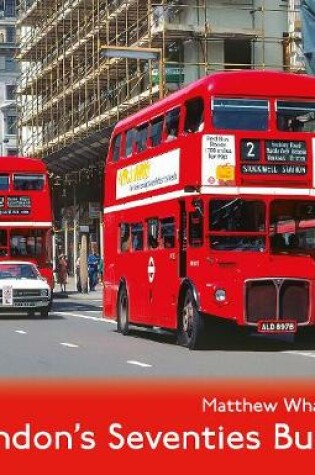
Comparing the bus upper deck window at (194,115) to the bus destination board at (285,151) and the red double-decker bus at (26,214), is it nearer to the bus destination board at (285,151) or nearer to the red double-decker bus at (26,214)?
the bus destination board at (285,151)

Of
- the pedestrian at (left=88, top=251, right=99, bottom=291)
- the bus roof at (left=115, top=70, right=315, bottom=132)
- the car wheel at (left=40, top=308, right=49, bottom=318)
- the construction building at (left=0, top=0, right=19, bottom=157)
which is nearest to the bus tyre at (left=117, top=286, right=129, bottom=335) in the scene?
the bus roof at (left=115, top=70, right=315, bottom=132)

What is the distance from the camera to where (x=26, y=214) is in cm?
3469

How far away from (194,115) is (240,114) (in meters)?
0.80

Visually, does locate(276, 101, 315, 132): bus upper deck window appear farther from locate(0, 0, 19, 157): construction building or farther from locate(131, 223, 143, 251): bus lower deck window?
locate(0, 0, 19, 157): construction building

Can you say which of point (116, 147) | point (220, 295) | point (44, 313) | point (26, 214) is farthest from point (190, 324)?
point (26, 214)

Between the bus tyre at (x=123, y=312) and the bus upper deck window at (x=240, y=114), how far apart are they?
563 cm

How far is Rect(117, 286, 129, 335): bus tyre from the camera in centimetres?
2298

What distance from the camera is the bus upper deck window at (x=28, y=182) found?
35.0 m

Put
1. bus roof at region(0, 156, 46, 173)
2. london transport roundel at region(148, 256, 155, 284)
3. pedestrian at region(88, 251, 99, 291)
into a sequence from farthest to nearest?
pedestrian at region(88, 251, 99, 291)
bus roof at region(0, 156, 46, 173)
london transport roundel at region(148, 256, 155, 284)

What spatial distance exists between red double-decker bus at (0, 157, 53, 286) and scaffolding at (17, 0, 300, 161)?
423 centimetres

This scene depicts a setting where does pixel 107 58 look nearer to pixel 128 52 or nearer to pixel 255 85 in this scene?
pixel 128 52

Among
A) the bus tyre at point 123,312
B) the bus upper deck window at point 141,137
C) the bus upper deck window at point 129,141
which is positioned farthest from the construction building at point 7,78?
the bus upper deck window at point 141,137

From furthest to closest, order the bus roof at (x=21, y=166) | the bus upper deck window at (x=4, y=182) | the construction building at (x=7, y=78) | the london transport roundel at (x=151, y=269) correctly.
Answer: the construction building at (x=7, y=78) → the bus roof at (x=21, y=166) → the bus upper deck window at (x=4, y=182) → the london transport roundel at (x=151, y=269)

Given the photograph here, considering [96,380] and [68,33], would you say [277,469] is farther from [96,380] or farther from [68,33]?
[68,33]
